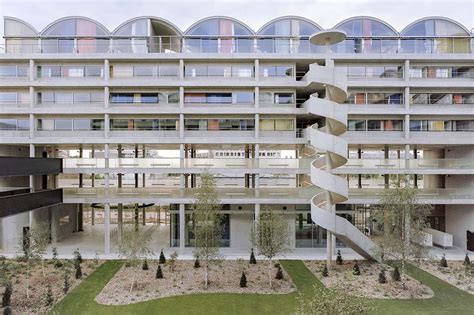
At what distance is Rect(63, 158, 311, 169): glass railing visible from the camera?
23656 millimetres

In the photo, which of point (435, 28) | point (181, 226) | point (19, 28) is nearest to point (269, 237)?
point (181, 226)

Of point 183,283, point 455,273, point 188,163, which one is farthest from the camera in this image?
point 188,163

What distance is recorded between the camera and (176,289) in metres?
16.0

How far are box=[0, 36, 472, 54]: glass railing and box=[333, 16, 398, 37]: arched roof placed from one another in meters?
0.48

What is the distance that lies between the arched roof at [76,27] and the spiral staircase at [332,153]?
16743mm

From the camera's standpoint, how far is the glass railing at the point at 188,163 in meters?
23.7

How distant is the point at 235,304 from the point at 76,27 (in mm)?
22940

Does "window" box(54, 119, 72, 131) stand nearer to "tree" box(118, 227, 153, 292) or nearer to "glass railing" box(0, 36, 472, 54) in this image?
"glass railing" box(0, 36, 472, 54)

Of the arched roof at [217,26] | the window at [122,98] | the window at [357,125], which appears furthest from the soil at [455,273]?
the window at [122,98]

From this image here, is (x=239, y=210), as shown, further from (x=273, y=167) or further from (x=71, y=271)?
(x=71, y=271)

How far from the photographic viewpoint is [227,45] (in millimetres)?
24219

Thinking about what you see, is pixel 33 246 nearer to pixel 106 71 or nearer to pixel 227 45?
pixel 106 71

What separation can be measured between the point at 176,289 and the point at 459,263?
714 inches

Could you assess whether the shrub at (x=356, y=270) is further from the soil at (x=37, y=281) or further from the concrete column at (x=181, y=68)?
the concrete column at (x=181, y=68)
